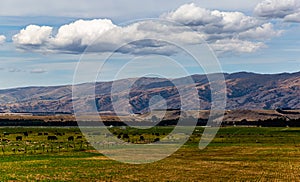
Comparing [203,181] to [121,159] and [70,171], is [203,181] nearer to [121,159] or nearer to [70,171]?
[70,171]

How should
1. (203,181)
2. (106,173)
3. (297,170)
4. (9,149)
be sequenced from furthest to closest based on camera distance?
(9,149) < (297,170) < (106,173) < (203,181)

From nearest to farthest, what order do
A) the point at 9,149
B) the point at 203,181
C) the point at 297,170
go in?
1. the point at 203,181
2. the point at 297,170
3. the point at 9,149

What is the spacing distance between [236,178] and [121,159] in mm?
33436

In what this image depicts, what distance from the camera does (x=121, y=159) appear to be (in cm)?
8631

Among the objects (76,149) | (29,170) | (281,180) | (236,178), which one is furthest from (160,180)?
(76,149)

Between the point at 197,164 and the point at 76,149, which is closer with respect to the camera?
the point at 197,164

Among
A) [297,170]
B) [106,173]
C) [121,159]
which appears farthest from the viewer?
[121,159]

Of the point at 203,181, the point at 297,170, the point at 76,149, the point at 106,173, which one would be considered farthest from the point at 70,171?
the point at 76,149

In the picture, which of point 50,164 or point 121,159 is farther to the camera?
point 121,159

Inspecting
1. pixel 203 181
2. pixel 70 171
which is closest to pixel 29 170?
pixel 70 171

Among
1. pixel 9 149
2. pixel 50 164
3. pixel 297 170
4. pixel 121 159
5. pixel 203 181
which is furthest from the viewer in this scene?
pixel 9 149

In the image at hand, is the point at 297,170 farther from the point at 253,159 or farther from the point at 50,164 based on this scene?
the point at 50,164

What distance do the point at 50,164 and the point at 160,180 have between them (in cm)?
2677

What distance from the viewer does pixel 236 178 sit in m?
57.7
